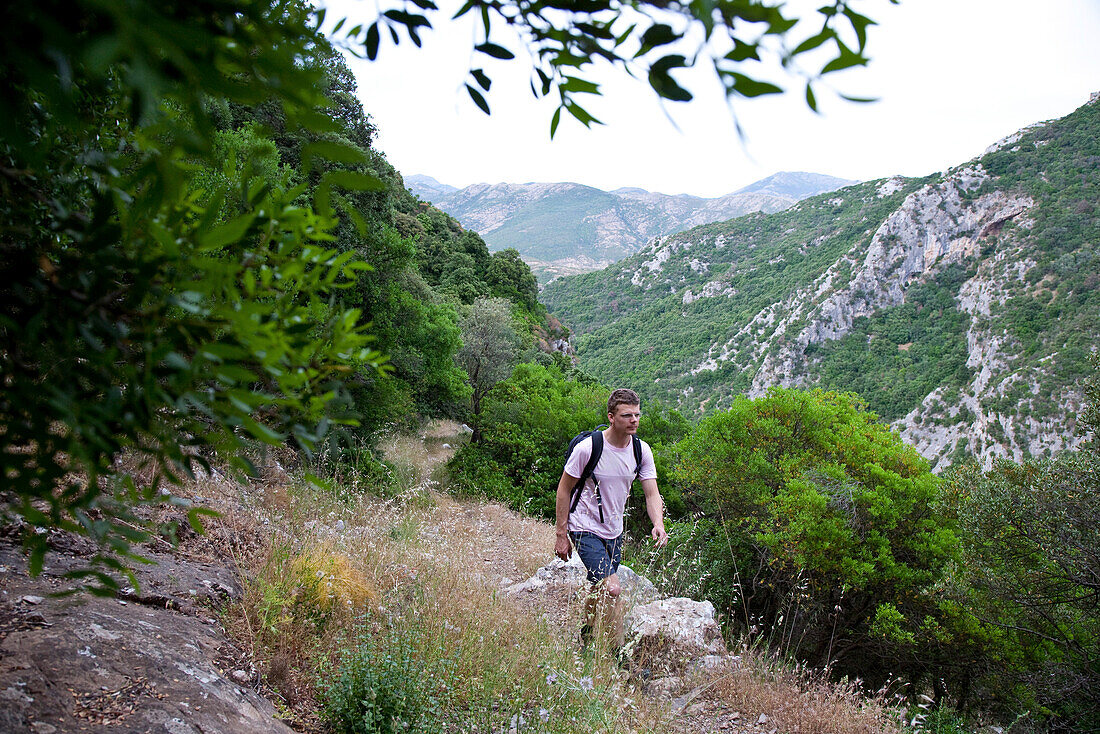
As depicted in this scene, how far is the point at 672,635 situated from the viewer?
14.9 feet

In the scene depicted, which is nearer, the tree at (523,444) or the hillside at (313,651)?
the hillside at (313,651)

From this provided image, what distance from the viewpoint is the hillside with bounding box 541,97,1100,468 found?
117ft

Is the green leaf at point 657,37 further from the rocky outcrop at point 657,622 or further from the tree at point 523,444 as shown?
the tree at point 523,444

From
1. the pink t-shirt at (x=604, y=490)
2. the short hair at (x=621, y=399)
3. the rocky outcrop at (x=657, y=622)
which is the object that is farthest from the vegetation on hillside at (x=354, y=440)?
the short hair at (x=621, y=399)

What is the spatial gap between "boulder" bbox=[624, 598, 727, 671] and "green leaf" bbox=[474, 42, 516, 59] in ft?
12.5

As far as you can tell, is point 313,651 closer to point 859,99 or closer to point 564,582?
point 564,582

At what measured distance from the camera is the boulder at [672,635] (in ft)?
14.0

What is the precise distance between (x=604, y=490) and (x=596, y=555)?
17.5 inches

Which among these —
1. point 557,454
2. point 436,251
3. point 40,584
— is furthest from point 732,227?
point 40,584

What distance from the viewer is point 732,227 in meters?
86.9

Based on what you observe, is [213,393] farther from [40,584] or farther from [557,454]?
[557,454]

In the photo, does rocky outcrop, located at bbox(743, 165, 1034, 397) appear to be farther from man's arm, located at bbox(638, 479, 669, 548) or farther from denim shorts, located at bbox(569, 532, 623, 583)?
denim shorts, located at bbox(569, 532, 623, 583)

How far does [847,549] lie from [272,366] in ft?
30.9

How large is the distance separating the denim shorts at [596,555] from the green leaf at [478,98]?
3.24 metres
